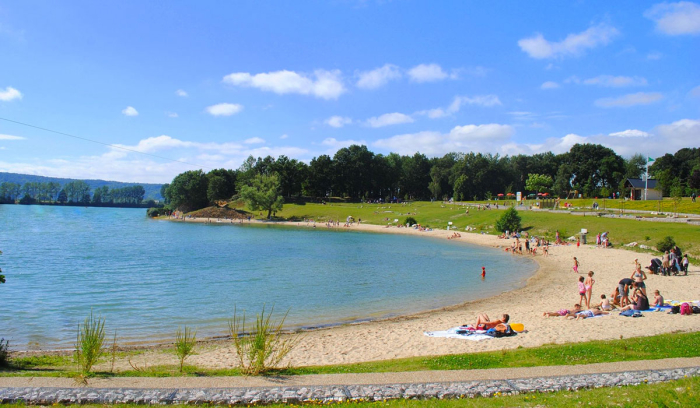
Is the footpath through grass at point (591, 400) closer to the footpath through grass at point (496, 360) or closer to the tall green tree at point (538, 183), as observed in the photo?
the footpath through grass at point (496, 360)

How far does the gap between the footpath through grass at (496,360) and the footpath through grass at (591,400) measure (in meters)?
2.11

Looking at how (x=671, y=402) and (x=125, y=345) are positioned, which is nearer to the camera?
(x=671, y=402)

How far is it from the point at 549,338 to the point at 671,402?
7971 millimetres

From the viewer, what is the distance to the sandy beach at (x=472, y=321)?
14453mm

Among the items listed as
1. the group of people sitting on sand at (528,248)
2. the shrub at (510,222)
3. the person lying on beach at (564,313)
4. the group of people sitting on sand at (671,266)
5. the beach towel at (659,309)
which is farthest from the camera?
the shrub at (510,222)

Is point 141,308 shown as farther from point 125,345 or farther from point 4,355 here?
point 4,355

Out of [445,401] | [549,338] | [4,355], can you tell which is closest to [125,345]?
[4,355]

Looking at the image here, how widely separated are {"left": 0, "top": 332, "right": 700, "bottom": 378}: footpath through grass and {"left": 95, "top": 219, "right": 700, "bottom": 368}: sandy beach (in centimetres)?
198

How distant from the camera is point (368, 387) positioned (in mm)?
8672

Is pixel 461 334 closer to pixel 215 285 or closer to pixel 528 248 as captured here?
pixel 215 285

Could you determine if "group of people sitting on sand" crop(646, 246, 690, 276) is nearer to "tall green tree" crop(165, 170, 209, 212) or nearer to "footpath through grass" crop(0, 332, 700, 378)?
"footpath through grass" crop(0, 332, 700, 378)

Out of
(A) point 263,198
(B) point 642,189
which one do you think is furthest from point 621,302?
(A) point 263,198

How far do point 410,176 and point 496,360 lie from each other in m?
133

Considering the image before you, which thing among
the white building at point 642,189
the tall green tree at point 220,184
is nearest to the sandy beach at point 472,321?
the white building at point 642,189
